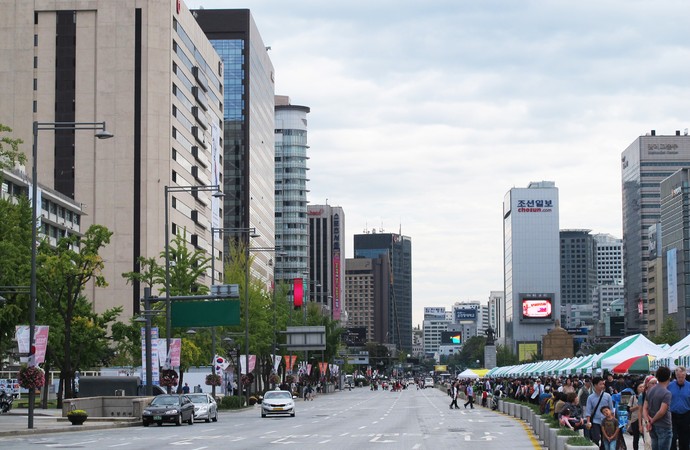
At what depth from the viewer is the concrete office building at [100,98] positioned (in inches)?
4444

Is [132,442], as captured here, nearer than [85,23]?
Yes

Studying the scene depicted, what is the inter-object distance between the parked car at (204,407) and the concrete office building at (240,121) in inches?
4372

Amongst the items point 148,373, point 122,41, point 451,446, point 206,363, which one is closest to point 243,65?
point 122,41

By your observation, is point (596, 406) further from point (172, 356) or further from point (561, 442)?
point (172, 356)

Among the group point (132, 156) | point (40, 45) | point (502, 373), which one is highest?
point (40, 45)

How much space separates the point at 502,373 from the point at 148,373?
201 ft

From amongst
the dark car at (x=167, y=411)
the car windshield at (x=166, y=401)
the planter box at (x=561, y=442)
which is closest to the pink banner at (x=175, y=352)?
the car windshield at (x=166, y=401)

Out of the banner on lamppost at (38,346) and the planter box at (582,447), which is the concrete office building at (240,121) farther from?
the planter box at (582,447)

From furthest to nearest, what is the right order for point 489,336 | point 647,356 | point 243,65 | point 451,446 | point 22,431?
point 489,336
point 243,65
point 647,356
point 22,431
point 451,446

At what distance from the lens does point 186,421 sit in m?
52.5

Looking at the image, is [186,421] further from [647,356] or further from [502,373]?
[502,373]

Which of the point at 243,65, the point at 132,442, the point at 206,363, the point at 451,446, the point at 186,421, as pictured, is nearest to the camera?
the point at 451,446

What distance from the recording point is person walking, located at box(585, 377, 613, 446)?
23.6m

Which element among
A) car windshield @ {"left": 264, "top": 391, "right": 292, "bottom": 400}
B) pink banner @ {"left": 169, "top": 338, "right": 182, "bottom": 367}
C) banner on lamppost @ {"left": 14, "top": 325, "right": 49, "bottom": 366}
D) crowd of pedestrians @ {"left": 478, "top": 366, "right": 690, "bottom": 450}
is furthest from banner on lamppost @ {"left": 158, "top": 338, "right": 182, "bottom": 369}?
crowd of pedestrians @ {"left": 478, "top": 366, "right": 690, "bottom": 450}
